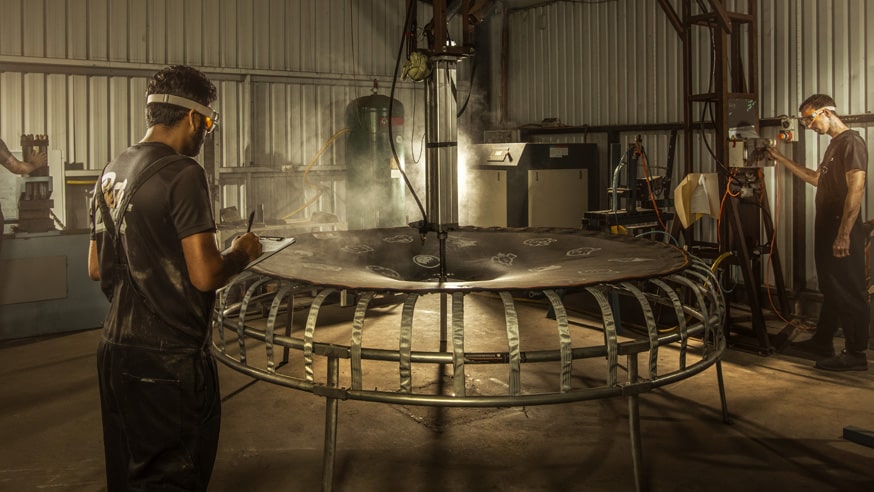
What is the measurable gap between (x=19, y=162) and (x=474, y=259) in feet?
13.7

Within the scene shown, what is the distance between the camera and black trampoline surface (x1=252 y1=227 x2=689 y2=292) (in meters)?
2.99

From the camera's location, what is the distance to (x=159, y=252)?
2.31 m

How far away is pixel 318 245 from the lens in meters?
4.11

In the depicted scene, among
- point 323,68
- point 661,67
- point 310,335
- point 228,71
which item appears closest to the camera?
point 310,335

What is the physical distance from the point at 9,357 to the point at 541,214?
488cm

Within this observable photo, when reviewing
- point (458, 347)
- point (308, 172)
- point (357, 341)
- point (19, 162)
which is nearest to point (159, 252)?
point (357, 341)

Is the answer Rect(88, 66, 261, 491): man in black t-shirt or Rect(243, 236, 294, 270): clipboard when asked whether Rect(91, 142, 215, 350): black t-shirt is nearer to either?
Rect(88, 66, 261, 491): man in black t-shirt

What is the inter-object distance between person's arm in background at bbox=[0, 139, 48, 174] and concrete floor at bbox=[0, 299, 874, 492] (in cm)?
192

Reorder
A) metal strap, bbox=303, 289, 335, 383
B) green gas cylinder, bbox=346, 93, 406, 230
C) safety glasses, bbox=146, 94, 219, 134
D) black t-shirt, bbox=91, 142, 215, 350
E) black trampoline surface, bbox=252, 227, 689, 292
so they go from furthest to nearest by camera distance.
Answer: green gas cylinder, bbox=346, 93, 406, 230
black trampoline surface, bbox=252, 227, 689, 292
metal strap, bbox=303, 289, 335, 383
safety glasses, bbox=146, 94, 219, 134
black t-shirt, bbox=91, 142, 215, 350

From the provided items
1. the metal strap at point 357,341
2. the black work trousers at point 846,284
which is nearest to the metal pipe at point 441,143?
the metal strap at point 357,341

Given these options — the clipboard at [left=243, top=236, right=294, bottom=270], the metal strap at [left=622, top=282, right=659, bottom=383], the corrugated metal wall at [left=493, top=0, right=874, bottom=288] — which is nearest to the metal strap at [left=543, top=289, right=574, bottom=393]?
the metal strap at [left=622, top=282, right=659, bottom=383]

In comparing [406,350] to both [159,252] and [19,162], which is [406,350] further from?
[19,162]

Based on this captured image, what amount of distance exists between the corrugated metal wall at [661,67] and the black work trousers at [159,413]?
5.47 meters

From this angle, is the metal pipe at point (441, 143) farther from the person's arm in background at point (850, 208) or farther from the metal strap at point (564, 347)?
the person's arm in background at point (850, 208)
